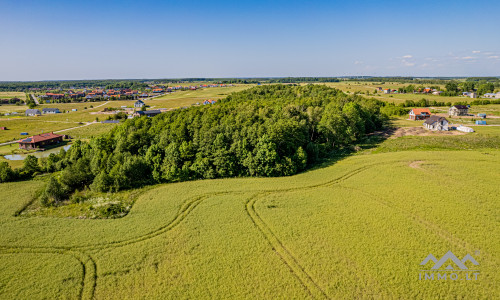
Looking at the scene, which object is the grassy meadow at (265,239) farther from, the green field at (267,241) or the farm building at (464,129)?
the farm building at (464,129)

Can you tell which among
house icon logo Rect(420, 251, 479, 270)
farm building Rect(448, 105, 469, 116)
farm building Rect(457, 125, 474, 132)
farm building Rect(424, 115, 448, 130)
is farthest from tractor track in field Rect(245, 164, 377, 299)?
farm building Rect(448, 105, 469, 116)

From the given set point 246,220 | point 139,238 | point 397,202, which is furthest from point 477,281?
point 139,238

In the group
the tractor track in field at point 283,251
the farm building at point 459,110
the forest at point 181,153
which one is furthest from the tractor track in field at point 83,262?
the farm building at point 459,110

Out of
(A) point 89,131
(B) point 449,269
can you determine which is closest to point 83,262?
(B) point 449,269

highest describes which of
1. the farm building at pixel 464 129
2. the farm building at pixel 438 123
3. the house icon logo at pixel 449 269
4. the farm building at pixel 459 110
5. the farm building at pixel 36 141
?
the farm building at pixel 459 110

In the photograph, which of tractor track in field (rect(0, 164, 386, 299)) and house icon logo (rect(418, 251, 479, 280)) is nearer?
tractor track in field (rect(0, 164, 386, 299))

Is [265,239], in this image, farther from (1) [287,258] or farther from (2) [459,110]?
(2) [459,110]

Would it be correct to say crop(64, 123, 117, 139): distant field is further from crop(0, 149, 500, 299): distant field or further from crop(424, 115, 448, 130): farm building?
crop(424, 115, 448, 130): farm building

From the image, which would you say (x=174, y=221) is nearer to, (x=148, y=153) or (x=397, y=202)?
(x=148, y=153)
